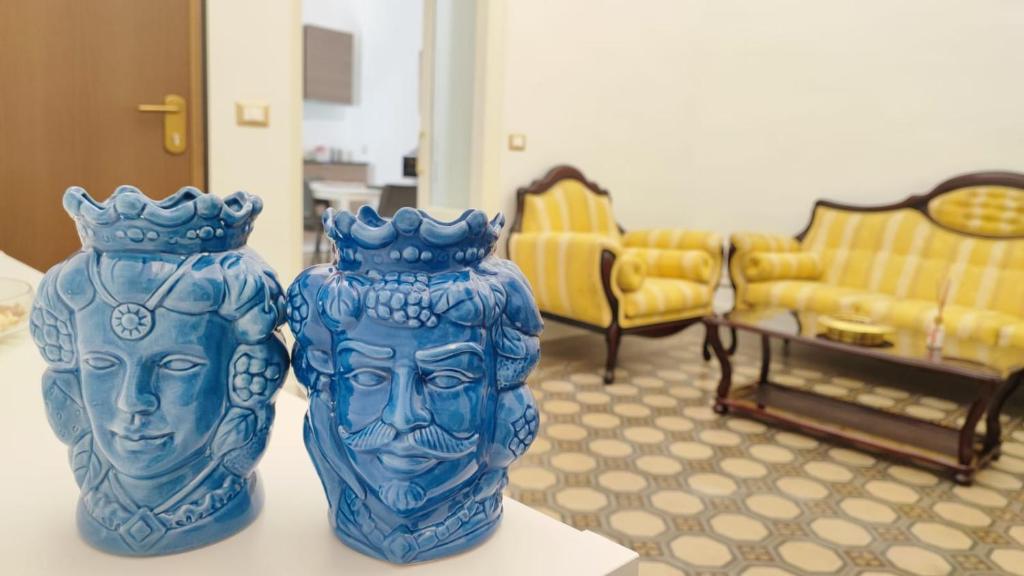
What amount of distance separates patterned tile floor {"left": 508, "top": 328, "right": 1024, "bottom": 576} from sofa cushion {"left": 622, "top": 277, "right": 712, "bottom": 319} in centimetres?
42

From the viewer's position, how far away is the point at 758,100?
200 inches

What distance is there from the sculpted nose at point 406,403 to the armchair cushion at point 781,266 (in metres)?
3.90

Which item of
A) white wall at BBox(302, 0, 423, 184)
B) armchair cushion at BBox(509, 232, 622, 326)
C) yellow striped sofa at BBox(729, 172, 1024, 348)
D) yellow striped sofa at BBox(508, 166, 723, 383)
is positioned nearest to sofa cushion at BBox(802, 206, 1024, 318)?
yellow striped sofa at BBox(729, 172, 1024, 348)

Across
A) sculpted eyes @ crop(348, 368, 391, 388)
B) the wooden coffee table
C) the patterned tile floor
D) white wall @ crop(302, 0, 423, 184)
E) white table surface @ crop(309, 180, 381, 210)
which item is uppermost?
white wall @ crop(302, 0, 423, 184)

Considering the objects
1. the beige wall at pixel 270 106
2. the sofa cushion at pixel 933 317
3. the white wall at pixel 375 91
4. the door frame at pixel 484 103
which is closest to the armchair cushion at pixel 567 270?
the door frame at pixel 484 103

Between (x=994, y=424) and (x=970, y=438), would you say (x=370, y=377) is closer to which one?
(x=970, y=438)

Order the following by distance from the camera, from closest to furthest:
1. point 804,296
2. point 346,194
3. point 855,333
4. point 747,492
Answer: point 747,492 → point 855,333 → point 804,296 → point 346,194

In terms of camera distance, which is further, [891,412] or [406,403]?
[891,412]

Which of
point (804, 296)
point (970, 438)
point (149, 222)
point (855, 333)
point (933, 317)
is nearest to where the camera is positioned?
point (149, 222)

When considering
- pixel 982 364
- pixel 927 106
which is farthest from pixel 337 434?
pixel 927 106

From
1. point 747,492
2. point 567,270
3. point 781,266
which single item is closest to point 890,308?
point 781,266

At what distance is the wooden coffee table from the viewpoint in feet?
8.32

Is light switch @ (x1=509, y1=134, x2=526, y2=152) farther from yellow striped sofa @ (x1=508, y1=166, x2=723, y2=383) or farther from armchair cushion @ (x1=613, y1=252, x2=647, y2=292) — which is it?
armchair cushion @ (x1=613, y1=252, x2=647, y2=292)

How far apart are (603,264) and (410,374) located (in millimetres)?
3135
